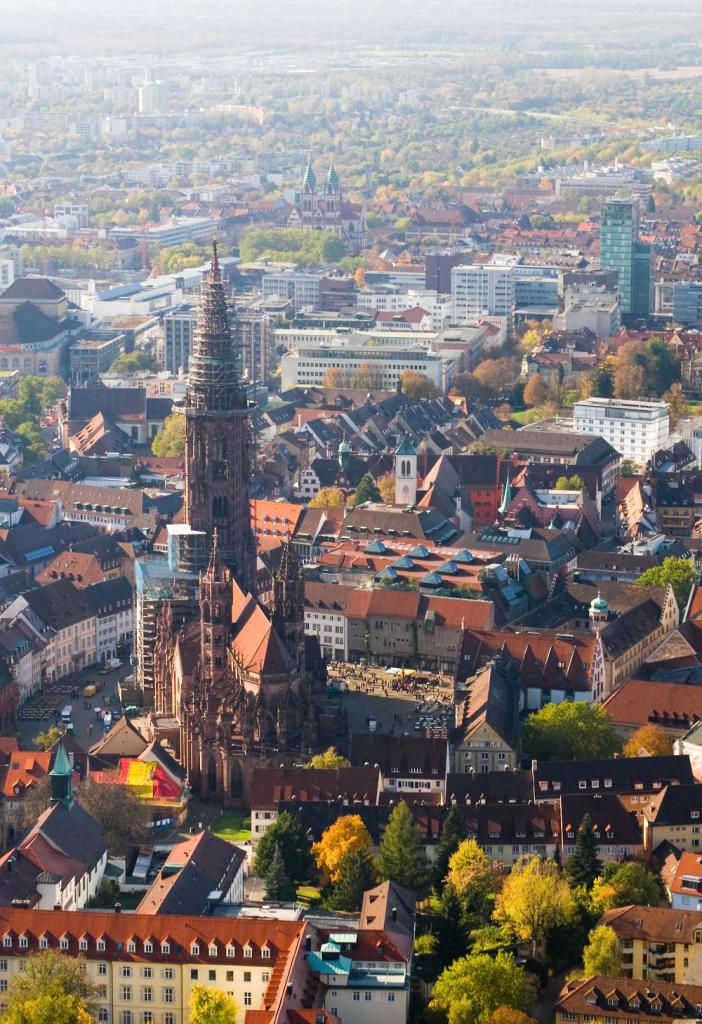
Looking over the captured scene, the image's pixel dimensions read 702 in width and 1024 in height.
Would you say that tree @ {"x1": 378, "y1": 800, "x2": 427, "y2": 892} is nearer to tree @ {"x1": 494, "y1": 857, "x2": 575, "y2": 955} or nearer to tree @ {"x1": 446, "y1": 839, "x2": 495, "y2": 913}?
tree @ {"x1": 446, "y1": 839, "x2": 495, "y2": 913}

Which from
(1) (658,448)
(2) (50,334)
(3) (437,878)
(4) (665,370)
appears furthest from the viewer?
(2) (50,334)

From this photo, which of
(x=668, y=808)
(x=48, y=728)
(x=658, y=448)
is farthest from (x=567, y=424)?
(x=668, y=808)

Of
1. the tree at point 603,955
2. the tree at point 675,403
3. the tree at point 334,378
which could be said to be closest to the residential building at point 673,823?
the tree at point 603,955

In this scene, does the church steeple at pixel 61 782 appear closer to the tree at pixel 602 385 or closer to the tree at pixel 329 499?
the tree at pixel 329 499

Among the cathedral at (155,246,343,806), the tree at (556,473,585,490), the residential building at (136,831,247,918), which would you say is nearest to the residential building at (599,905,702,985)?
Answer: the residential building at (136,831,247,918)

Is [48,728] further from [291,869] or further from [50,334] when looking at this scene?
[50,334]

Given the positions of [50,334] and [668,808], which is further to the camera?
[50,334]

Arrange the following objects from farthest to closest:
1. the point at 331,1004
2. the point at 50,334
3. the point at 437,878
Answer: the point at 50,334
the point at 437,878
the point at 331,1004

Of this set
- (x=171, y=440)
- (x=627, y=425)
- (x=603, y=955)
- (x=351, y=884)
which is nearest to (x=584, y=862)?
(x=603, y=955)
